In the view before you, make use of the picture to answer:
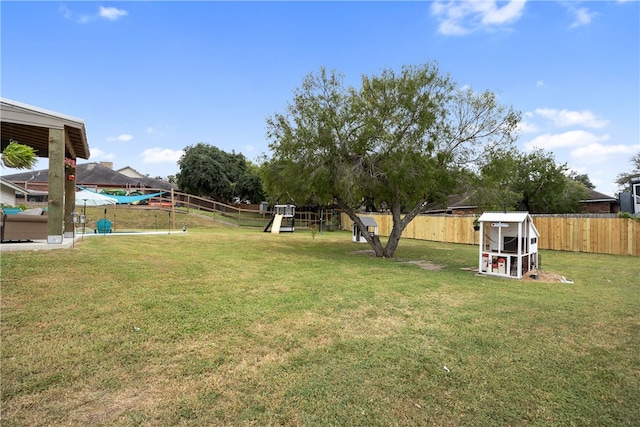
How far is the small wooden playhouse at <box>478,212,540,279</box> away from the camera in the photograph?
796 centimetres

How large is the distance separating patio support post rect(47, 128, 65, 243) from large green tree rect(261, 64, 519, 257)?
5694 mm

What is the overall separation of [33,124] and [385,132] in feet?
29.4

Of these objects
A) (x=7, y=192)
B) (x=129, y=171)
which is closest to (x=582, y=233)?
(x=7, y=192)

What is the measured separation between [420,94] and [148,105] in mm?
12049

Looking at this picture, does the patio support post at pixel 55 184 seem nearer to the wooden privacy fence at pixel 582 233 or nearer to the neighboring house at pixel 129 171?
the wooden privacy fence at pixel 582 233

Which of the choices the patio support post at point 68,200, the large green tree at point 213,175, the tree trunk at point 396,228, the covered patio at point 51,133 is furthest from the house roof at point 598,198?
the patio support post at point 68,200

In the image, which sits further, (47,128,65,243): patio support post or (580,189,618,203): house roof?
(580,189,618,203): house roof

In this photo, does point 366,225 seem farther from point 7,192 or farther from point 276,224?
point 7,192

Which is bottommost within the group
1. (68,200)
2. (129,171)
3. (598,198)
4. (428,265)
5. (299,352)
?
(428,265)

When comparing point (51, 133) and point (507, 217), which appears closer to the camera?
point (51, 133)

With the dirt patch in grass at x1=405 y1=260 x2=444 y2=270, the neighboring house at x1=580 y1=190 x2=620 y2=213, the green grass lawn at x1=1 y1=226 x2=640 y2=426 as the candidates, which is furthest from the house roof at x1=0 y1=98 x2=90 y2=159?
the neighboring house at x1=580 y1=190 x2=620 y2=213

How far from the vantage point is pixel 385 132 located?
10.2m

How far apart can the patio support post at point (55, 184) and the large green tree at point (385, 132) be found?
18.7 ft

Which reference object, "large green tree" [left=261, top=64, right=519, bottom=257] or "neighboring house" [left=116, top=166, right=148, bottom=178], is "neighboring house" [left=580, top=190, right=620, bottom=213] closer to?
"large green tree" [left=261, top=64, right=519, bottom=257]
